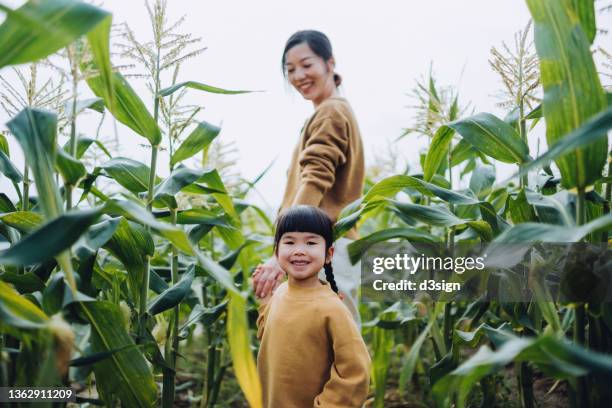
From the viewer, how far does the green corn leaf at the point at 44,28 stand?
804 millimetres

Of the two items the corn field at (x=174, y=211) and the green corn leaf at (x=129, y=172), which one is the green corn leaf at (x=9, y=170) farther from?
the green corn leaf at (x=129, y=172)

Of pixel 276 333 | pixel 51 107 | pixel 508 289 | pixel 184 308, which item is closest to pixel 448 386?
pixel 276 333

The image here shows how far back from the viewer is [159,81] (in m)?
1.33

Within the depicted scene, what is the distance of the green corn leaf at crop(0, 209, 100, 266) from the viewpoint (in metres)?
0.78

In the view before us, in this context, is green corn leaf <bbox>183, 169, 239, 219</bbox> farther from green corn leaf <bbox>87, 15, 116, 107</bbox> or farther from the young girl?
green corn leaf <bbox>87, 15, 116, 107</bbox>

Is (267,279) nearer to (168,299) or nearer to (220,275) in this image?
(168,299)

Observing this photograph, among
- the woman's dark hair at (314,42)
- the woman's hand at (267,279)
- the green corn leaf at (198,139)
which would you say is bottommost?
the woman's hand at (267,279)

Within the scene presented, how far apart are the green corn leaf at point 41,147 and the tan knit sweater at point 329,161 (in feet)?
2.83

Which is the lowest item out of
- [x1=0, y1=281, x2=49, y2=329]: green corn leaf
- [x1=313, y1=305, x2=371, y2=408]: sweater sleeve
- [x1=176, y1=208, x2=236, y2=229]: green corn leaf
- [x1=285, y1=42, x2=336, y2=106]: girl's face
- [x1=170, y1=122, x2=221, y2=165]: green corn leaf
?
[x1=313, y1=305, x2=371, y2=408]: sweater sleeve

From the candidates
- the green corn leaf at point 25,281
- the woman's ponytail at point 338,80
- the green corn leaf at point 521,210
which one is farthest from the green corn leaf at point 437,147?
the green corn leaf at point 25,281

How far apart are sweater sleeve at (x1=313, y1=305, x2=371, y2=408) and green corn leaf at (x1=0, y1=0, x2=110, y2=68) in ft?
2.57

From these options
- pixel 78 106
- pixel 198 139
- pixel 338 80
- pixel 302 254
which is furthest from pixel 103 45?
pixel 338 80

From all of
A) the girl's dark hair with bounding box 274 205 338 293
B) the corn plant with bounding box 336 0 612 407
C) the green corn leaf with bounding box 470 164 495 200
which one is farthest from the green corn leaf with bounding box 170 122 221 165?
the green corn leaf with bounding box 470 164 495 200

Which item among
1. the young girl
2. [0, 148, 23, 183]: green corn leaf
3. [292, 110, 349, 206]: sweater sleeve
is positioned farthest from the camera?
[292, 110, 349, 206]: sweater sleeve
